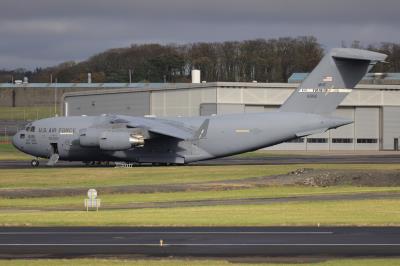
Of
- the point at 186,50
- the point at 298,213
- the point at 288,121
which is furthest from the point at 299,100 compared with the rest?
the point at 186,50

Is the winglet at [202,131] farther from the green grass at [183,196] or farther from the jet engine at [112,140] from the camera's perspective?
the green grass at [183,196]

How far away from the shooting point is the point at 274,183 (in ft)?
146

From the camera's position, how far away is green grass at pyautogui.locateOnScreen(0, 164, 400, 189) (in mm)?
46094

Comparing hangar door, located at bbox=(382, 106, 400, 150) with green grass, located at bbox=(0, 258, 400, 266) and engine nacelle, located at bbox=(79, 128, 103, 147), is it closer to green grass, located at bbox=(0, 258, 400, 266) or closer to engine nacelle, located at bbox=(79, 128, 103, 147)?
engine nacelle, located at bbox=(79, 128, 103, 147)

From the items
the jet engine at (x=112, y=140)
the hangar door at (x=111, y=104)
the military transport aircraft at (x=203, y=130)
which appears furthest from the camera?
the hangar door at (x=111, y=104)

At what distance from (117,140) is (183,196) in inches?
742

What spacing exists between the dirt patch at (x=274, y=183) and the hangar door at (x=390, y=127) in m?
43.3

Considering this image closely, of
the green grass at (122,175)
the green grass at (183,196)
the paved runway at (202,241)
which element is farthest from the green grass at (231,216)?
the green grass at (122,175)

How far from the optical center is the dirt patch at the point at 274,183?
40625 millimetres

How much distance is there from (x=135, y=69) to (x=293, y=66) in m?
42.4

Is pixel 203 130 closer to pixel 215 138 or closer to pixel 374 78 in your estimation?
pixel 215 138

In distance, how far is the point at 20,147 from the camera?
61.0 metres

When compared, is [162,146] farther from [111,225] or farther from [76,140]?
→ [111,225]

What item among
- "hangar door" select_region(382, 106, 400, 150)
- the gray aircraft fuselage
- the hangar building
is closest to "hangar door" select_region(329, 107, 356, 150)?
the hangar building
